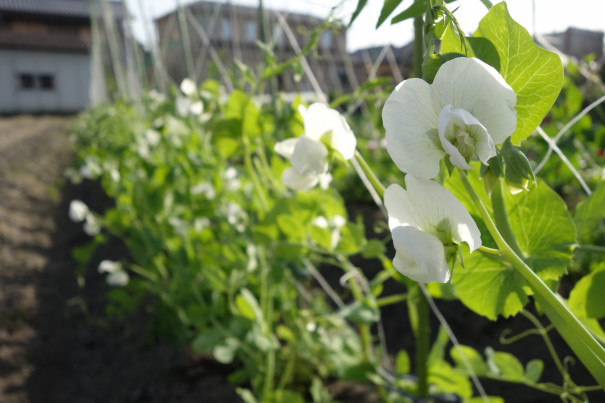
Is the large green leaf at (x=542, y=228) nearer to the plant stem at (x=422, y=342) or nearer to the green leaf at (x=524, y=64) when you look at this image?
the green leaf at (x=524, y=64)

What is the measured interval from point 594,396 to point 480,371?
0.46m

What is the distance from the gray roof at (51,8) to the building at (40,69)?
0.03 metres

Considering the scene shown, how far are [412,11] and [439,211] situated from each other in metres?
0.16

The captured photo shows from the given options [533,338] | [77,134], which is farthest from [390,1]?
[77,134]

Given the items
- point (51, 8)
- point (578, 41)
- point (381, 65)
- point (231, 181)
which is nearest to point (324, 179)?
point (231, 181)

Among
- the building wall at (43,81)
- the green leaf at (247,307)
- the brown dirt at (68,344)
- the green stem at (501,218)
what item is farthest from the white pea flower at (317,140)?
the building wall at (43,81)

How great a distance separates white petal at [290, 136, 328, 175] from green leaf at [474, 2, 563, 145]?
0.15m

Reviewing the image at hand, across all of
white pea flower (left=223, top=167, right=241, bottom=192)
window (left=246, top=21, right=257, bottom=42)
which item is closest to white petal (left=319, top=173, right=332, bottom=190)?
white pea flower (left=223, top=167, right=241, bottom=192)

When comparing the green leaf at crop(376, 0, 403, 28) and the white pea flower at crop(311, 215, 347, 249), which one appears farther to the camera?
the white pea flower at crop(311, 215, 347, 249)

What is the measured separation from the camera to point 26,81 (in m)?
16.9

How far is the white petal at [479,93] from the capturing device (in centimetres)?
27

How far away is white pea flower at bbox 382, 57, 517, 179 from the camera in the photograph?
0.88 ft

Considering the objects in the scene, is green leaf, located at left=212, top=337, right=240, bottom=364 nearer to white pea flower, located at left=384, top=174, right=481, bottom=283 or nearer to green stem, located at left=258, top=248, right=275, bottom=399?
green stem, located at left=258, top=248, right=275, bottom=399

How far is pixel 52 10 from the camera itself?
19266 mm
